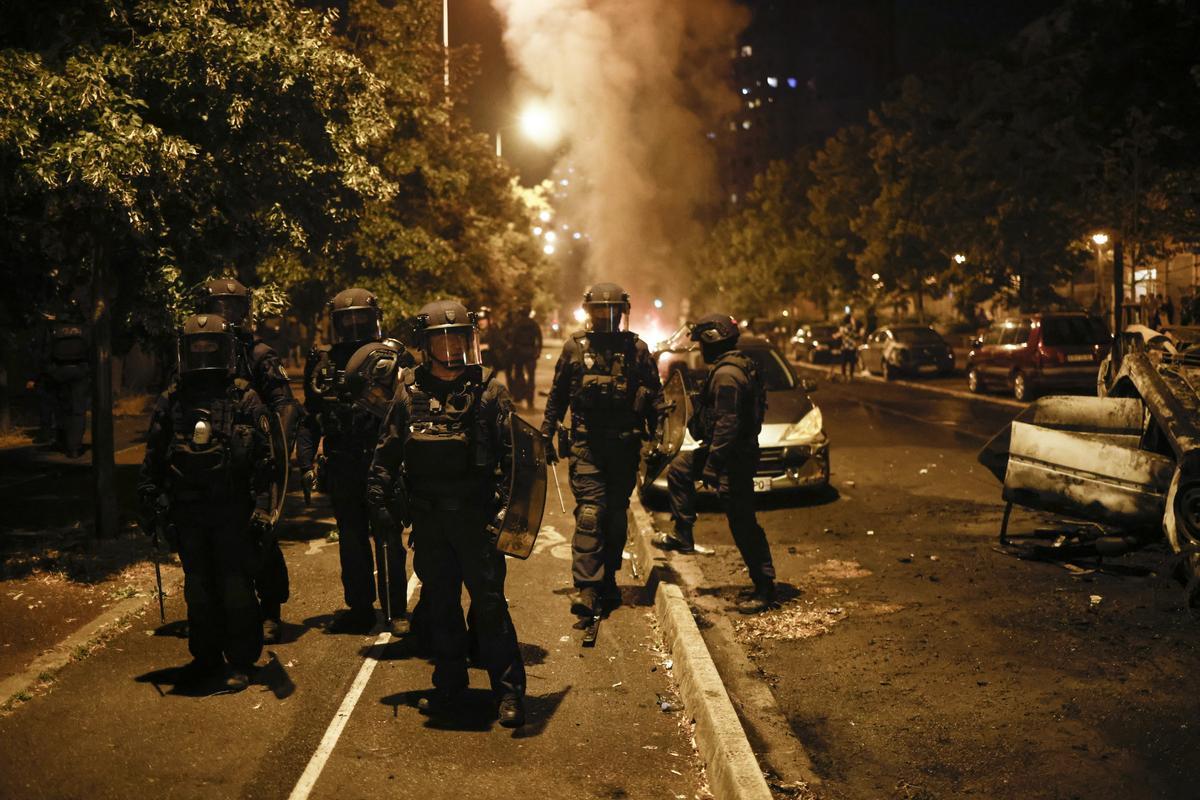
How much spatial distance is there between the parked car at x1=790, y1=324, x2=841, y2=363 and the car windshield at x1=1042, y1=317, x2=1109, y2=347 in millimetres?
19974

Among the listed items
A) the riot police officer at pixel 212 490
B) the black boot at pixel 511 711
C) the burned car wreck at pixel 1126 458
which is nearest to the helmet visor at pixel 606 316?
the riot police officer at pixel 212 490

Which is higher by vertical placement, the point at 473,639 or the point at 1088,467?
the point at 1088,467

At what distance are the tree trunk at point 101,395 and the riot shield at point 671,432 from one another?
458 cm

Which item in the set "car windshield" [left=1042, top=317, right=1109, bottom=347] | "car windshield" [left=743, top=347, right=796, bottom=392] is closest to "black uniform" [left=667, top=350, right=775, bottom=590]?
"car windshield" [left=743, top=347, right=796, bottom=392]

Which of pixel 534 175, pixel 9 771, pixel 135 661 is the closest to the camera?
pixel 9 771

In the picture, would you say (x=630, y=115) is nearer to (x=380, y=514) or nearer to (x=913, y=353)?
(x=913, y=353)

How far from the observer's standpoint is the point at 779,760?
5.39 metres

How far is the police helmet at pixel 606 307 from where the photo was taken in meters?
7.87

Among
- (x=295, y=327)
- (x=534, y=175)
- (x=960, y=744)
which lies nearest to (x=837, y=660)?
(x=960, y=744)

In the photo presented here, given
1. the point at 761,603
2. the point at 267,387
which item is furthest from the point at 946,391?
the point at 267,387

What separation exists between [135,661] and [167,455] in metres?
1.51

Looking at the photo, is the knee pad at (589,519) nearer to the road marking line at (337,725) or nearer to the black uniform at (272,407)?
the road marking line at (337,725)

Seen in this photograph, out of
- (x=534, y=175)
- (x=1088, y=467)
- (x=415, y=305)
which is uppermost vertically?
(x=534, y=175)

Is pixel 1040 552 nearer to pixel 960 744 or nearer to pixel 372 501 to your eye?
pixel 960 744
